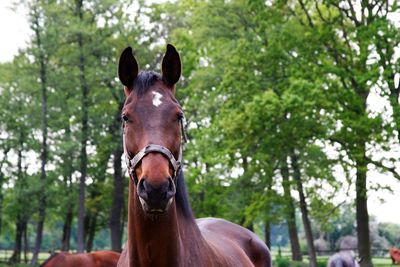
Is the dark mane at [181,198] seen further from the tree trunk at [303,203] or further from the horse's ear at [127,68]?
the tree trunk at [303,203]

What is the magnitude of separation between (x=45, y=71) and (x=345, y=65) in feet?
51.6

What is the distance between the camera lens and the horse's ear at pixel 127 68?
3.96 m

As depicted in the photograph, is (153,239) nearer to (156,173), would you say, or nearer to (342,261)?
(156,173)

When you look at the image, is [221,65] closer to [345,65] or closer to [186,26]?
[345,65]

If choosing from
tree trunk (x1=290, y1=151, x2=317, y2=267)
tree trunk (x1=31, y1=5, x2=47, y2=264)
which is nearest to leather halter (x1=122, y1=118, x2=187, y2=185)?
tree trunk (x1=290, y1=151, x2=317, y2=267)

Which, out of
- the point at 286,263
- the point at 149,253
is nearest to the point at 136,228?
the point at 149,253

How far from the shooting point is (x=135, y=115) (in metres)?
3.69

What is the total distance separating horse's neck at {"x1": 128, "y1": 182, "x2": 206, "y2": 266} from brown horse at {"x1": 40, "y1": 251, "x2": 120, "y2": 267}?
33.1 feet

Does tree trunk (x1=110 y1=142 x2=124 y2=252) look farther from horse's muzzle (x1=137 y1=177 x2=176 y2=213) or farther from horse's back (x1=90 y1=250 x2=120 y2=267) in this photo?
horse's muzzle (x1=137 y1=177 x2=176 y2=213)

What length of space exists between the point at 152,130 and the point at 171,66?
24.8 inches

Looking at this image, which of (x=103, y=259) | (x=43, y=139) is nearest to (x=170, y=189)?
(x=103, y=259)

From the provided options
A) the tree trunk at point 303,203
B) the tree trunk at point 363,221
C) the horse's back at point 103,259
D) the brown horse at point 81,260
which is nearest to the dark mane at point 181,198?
the brown horse at point 81,260

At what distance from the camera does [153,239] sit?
3660mm

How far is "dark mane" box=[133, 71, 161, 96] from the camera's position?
384 cm
